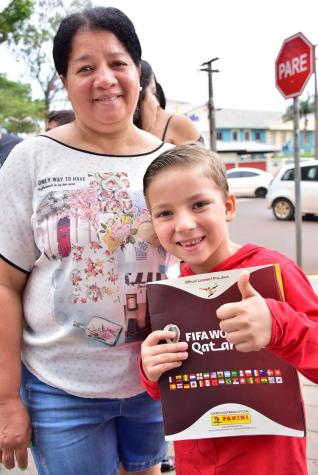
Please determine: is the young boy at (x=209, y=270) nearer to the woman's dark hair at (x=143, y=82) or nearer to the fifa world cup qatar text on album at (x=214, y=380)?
the fifa world cup qatar text on album at (x=214, y=380)

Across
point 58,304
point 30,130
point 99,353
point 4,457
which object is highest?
point 30,130

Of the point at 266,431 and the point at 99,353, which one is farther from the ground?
the point at 99,353

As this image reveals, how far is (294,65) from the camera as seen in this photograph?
15.6ft

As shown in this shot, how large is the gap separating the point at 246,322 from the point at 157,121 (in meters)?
1.70

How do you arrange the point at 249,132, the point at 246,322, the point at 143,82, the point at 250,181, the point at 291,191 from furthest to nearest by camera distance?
the point at 249,132 < the point at 250,181 < the point at 291,191 < the point at 143,82 < the point at 246,322

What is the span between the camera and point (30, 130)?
93.5 ft

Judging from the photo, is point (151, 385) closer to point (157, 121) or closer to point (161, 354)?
point (161, 354)

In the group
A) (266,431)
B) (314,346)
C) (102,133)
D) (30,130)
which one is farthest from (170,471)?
(30,130)

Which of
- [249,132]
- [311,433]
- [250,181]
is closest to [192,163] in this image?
[311,433]

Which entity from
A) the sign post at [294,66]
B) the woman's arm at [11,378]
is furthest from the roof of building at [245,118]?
the woman's arm at [11,378]

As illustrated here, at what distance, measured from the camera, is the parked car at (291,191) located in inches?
471

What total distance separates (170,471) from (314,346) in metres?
1.73

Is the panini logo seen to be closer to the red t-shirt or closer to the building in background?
the red t-shirt

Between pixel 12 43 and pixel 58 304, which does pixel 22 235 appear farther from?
pixel 12 43
